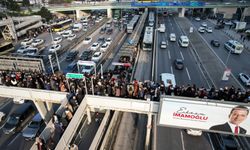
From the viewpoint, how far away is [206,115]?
42.7 ft

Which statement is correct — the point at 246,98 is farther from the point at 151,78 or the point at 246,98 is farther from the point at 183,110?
the point at 151,78

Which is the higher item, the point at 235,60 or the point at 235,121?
the point at 235,121

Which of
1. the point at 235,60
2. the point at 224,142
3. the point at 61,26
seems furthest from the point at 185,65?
the point at 61,26

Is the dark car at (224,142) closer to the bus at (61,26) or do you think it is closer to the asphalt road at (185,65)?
the asphalt road at (185,65)

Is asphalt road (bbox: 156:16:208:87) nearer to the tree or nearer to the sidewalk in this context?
the sidewalk

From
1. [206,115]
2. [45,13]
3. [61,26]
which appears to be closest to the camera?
[206,115]

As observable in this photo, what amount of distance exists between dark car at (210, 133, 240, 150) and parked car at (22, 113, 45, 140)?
Answer: 18078mm

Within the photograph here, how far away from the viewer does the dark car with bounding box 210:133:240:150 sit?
52.2 ft

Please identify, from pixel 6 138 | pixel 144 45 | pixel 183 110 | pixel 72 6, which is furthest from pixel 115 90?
pixel 72 6

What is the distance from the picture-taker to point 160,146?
1686 cm

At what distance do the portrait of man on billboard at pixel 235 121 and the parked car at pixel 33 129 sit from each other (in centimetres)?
1699

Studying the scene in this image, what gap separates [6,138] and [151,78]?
66.0 feet

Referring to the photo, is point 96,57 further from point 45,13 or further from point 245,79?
point 45,13

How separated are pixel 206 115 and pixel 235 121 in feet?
6.75
